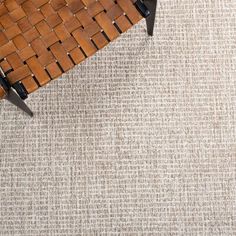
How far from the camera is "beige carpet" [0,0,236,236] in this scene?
1.50 meters

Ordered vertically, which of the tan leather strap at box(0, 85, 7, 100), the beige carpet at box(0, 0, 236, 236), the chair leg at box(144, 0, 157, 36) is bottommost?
the beige carpet at box(0, 0, 236, 236)

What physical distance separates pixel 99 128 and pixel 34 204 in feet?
1.12

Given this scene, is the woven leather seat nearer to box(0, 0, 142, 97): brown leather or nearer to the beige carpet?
box(0, 0, 142, 97): brown leather

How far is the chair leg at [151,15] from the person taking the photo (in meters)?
1.29

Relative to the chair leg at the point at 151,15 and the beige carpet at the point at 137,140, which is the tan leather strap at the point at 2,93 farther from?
the chair leg at the point at 151,15

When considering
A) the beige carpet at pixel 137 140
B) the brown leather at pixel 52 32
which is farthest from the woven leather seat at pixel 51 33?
the beige carpet at pixel 137 140

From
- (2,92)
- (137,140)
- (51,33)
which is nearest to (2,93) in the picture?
(2,92)

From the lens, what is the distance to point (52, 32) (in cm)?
124

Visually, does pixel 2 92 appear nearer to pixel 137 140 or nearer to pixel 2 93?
pixel 2 93

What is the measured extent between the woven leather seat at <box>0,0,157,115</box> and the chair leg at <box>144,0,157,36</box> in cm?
6

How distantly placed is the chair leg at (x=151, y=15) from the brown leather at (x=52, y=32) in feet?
0.22

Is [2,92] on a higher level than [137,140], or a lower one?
higher

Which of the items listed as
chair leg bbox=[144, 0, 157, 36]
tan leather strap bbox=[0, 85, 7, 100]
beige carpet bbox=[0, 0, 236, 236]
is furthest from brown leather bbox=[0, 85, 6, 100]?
chair leg bbox=[144, 0, 157, 36]

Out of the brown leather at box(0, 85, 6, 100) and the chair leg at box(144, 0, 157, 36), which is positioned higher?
the brown leather at box(0, 85, 6, 100)
